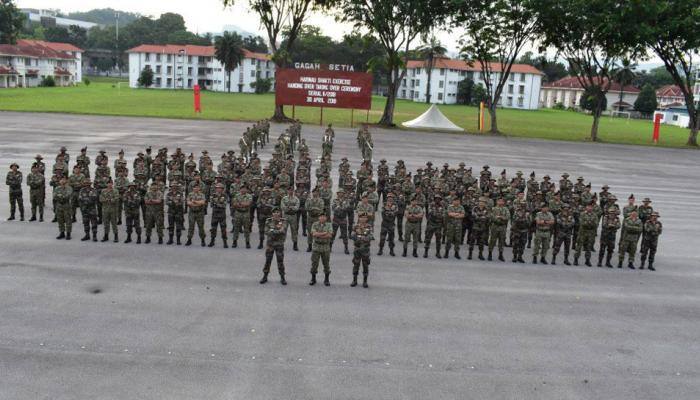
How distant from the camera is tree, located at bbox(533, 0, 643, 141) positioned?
4062 cm

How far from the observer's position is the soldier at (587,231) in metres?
14.6

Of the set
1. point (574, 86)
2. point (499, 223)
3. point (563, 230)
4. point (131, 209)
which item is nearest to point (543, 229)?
point (563, 230)

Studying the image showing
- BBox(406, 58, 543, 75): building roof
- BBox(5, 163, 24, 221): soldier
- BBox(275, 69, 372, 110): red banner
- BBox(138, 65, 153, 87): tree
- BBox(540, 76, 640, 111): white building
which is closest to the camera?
BBox(5, 163, 24, 221): soldier

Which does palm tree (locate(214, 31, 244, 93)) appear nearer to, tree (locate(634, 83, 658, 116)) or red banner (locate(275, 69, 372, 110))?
red banner (locate(275, 69, 372, 110))

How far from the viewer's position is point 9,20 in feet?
315

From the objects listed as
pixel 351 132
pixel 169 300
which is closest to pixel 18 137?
pixel 351 132

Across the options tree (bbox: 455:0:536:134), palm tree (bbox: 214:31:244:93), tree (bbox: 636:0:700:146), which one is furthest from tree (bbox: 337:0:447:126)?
palm tree (bbox: 214:31:244:93)

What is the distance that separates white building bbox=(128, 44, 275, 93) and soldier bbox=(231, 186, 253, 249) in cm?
10599

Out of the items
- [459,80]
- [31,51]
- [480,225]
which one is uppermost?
[459,80]

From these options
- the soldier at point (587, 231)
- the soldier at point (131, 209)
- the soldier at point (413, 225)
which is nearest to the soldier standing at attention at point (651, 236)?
the soldier at point (587, 231)

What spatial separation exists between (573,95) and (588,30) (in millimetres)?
92336

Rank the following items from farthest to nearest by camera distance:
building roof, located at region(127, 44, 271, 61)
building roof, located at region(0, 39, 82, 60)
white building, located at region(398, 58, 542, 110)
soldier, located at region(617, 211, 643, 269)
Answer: white building, located at region(398, 58, 542, 110)
building roof, located at region(127, 44, 271, 61)
building roof, located at region(0, 39, 82, 60)
soldier, located at region(617, 211, 643, 269)

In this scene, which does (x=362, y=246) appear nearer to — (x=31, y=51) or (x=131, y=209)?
(x=131, y=209)

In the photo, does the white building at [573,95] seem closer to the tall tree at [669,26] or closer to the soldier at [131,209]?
the tall tree at [669,26]
